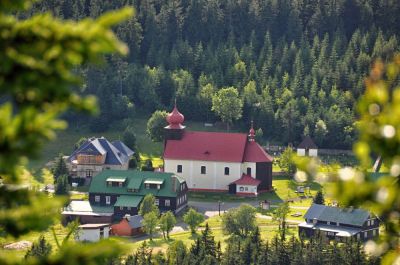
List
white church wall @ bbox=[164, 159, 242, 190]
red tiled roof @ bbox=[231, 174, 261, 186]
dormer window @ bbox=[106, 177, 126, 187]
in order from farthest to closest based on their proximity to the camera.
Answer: white church wall @ bbox=[164, 159, 242, 190]
red tiled roof @ bbox=[231, 174, 261, 186]
dormer window @ bbox=[106, 177, 126, 187]

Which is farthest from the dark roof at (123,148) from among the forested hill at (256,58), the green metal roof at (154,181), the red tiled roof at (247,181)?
the forested hill at (256,58)

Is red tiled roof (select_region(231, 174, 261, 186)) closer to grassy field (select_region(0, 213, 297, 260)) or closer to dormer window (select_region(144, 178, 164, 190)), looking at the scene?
dormer window (select_region(144, 178, 164, 190))

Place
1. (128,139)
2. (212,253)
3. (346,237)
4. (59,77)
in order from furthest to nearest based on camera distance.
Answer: (128,139) → (346,237) → (212,253) → (59,77)

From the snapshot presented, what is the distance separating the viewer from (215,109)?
9988cm

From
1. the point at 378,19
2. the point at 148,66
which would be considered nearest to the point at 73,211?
the point at 148,66

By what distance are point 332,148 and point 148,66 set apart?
2907 centimetres

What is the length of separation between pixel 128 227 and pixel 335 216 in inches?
587

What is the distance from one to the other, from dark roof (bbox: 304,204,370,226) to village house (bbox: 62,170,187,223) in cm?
1201

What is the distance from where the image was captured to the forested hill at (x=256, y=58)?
101 meters

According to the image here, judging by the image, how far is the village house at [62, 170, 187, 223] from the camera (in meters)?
70.8

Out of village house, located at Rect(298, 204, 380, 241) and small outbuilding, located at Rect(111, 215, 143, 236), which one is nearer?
village house, located at Rect(298, 204, 380, 241)

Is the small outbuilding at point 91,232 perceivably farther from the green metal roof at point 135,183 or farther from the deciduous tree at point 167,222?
the green metal roof at point 135,183

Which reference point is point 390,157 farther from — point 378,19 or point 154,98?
point 378,19

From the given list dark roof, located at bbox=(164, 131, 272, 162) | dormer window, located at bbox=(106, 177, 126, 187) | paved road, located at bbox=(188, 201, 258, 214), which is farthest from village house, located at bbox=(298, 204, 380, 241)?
dormer window, located at bbox=(106, 177, 126, 187)
